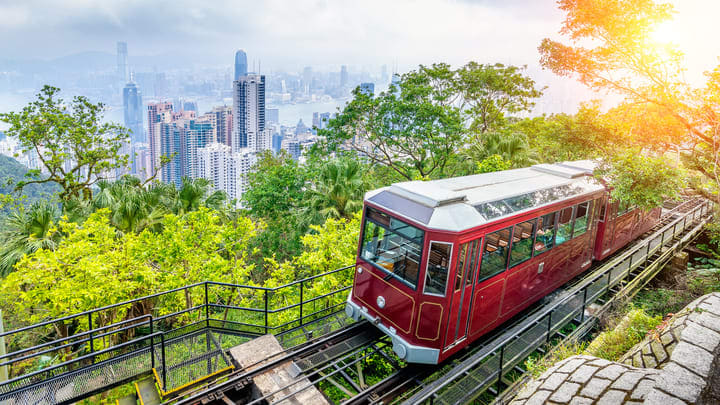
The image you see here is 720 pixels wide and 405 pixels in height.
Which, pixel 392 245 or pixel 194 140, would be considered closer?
pixel 392 245

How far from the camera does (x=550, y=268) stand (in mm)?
8828

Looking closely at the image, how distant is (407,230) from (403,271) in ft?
2.36

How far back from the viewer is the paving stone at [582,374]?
12.2 feet

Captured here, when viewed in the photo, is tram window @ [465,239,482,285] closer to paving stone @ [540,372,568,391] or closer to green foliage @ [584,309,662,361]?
green foliage @ [584,309,662,361]

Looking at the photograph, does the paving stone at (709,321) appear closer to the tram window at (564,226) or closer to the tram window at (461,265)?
the tram window at (461,265)

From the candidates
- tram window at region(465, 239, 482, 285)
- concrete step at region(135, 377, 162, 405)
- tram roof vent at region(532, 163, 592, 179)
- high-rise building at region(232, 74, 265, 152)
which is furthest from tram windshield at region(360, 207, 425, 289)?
high-rise building at region(232, 74, 265, 152)

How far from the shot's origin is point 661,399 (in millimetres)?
2627

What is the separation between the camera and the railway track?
5840 millimetres

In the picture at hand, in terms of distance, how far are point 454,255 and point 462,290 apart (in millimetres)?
708

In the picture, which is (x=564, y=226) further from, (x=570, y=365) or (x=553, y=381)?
(x=553, y=381)

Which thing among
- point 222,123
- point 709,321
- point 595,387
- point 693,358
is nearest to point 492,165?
point 709,321

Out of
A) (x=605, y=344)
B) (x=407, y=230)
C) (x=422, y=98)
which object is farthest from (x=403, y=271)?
(x=422, y=98)

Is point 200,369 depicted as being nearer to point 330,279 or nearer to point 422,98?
point 330,279

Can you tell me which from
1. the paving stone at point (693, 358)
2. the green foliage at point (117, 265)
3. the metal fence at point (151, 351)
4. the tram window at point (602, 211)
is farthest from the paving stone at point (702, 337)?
the green foliage at point (117, 265)
